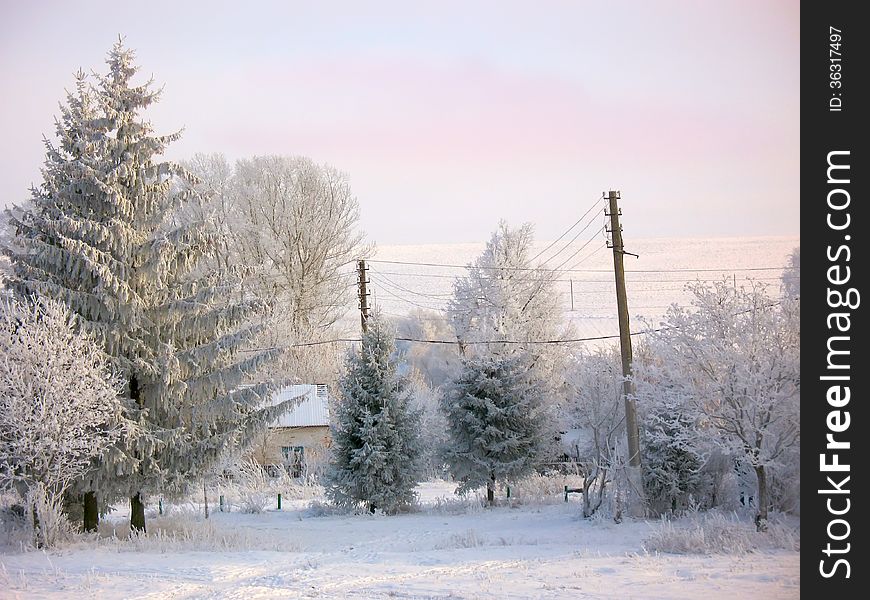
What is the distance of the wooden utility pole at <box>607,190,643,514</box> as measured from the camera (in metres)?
19.5

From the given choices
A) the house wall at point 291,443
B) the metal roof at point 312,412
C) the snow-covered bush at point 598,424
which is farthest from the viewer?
the metal roof at point 312,412

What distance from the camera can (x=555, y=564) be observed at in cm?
1197

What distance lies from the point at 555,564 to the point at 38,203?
12192mm

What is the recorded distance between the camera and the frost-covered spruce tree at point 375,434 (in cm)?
2502

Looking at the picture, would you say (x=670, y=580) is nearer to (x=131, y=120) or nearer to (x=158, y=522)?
(x=158, y=522)

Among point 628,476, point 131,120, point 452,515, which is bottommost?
point 452,515

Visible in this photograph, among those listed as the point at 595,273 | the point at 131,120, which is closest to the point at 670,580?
the point at 131,120

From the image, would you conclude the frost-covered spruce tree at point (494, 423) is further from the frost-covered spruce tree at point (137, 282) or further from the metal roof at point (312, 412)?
the metal roof at point (312, 412)

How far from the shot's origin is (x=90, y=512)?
17297 mm

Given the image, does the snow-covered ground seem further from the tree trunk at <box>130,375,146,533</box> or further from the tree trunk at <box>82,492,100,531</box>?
the tree trunk at <box>82,492,100,531</box>

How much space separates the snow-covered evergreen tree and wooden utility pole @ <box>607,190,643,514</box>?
433 inches

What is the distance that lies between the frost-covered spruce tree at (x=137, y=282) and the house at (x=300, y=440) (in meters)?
15.9

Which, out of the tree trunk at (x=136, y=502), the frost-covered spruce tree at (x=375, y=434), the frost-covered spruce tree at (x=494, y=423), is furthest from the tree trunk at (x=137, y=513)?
the frost-covered spruce tree at (x=494, y=423)

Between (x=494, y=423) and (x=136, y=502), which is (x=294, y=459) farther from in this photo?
(x=136, y=502)
